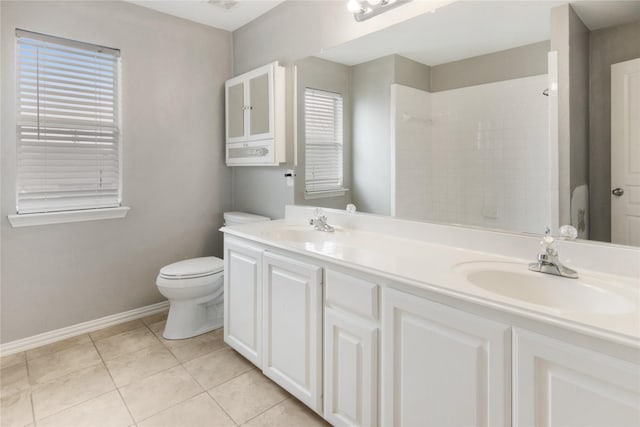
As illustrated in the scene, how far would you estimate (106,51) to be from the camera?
2496 millimetres

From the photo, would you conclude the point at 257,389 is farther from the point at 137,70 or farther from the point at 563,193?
the point at 137,70

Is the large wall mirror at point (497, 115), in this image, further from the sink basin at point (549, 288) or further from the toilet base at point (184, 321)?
the toilet base at point (184, 321)

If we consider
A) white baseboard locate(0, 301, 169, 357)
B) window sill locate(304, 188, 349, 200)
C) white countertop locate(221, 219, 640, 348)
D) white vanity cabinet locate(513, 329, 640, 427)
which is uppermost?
window sill locate(304, 188, 349, 200)

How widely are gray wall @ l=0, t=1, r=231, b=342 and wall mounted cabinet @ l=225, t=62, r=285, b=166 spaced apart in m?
0.24

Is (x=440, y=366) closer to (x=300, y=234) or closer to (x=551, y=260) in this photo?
(x=551, y=260)

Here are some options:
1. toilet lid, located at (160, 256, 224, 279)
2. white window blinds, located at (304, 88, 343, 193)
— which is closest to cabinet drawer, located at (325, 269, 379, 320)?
white window blinds, located at (304, 88, 343, 193)

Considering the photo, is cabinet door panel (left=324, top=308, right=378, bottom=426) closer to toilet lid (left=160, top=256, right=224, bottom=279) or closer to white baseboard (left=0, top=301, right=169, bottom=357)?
toilet lid (left=160, top=256, right=224, bottom=279)

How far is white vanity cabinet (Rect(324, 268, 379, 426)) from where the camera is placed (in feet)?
4.42

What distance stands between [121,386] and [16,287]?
1.02 metres

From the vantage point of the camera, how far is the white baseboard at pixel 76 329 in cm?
228

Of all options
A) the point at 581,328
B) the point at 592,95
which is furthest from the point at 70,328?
the point at 592,95

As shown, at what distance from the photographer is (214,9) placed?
266cm


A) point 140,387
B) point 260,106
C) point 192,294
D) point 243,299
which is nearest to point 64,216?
point 192,294

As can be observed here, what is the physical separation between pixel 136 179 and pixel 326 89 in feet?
5.02
